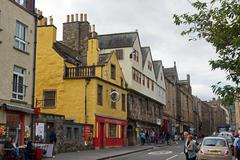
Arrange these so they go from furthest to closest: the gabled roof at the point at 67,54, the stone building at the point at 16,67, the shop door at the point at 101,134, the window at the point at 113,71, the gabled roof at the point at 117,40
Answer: the gabled roof at the point at 117,40 < the window at the point at 113,71 < the shop door at the point at 101,134 < the gabled roof at the point at 67,54 < the stone building at the point at 16,67

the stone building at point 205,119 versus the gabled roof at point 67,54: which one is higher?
the gabled roof at point 67,54

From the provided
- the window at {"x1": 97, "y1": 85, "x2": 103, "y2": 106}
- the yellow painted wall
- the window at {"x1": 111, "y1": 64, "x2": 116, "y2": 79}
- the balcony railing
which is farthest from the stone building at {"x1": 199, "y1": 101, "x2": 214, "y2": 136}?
the yellow painted wall

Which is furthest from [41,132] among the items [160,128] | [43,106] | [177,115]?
[177,115]

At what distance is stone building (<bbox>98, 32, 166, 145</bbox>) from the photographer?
46.6 metres

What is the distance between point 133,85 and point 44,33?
13.8m

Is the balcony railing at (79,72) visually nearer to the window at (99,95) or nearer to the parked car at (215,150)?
the window at (99,95)

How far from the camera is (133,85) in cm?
4697

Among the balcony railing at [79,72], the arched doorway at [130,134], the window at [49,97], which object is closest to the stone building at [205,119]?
the arched doorway at [130,134]

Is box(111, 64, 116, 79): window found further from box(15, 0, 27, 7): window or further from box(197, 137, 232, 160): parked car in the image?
box(197, 137, 232, 160): parked car

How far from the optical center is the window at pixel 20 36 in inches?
1013

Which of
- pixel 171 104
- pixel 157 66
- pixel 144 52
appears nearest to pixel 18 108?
pixel 144 52

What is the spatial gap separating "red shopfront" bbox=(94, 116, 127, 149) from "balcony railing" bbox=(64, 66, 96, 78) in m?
3.95

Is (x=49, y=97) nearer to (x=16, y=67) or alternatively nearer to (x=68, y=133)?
(x=68, y=133)

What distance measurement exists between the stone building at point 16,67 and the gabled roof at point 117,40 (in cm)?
2058
